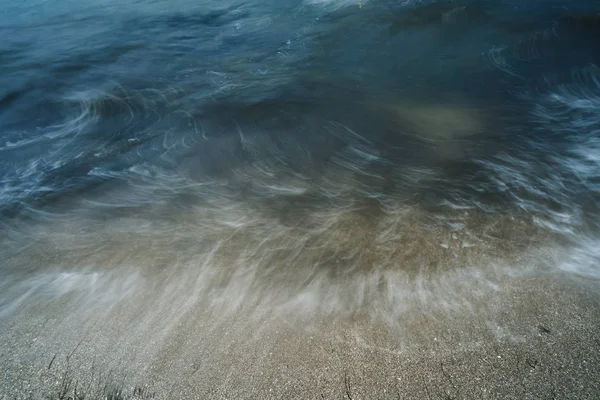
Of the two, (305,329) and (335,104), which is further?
(335,104)

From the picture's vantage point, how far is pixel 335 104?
8133 millimetres

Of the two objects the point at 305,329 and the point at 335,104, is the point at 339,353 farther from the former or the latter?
the point at 335,104

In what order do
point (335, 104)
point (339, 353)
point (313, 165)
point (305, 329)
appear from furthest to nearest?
point (335, 104), point (313, 165), point (305, 329), point (339, 353)

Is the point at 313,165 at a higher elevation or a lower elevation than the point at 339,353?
higher

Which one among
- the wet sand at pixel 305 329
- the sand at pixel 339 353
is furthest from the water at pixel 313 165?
the sand at pixel 339 353

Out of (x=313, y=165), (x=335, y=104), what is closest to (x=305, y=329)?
(x=313, y=165)

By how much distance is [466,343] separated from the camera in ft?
11.8

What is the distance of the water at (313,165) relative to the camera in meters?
4.50

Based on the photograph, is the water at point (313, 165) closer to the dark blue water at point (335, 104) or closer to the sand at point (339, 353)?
the dark blue water at point (335, 104)

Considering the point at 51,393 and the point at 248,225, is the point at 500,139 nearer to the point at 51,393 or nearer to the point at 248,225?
the point at 248,225

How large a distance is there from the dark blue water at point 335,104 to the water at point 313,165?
0.17ft

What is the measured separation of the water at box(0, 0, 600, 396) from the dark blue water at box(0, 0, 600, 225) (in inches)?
2.0

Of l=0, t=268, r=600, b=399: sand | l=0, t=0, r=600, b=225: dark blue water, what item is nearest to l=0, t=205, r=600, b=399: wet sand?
l=0, t=268, r=600, b=399: sand

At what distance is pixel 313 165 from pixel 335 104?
216 cm
